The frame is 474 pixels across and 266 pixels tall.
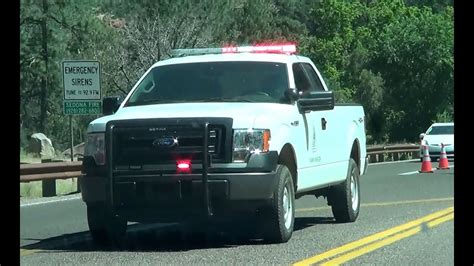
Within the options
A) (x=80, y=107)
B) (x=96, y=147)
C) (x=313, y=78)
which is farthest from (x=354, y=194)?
(x=80, y=107)

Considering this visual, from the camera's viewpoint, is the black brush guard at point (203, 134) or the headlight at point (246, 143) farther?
the headlight at point (246, 143)

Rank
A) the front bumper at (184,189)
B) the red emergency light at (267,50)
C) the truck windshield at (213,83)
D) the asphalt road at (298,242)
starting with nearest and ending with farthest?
the asphalt road at (298,242)
the front bumper at (184,189)
the truck windshield at (213,83)
the red emergency light at (267,50)

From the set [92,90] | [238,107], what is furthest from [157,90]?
[92,90]

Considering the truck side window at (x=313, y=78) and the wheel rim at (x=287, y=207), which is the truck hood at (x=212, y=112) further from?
the truck side window at (x=313, y=78)

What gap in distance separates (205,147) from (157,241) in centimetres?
178

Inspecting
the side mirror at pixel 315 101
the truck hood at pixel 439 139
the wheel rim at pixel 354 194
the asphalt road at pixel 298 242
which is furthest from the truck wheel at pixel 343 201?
the truck hood at pixel 439 139

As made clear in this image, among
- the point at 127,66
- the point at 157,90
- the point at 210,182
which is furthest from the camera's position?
the point at 127,66

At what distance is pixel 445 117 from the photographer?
64125 mm

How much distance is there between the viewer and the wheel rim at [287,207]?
37.4 ft

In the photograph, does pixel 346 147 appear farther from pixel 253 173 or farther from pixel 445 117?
pixel 445 117

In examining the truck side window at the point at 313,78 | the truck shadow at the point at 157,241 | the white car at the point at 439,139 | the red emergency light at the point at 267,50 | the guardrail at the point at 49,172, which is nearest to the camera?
the truck shadow at the point at 157,241

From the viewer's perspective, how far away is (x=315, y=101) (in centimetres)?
1194

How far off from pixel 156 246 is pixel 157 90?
1.87m

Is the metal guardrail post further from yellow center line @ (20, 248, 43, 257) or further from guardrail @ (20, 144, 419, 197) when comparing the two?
yellow center line @ (20, 248, 43, 257)
